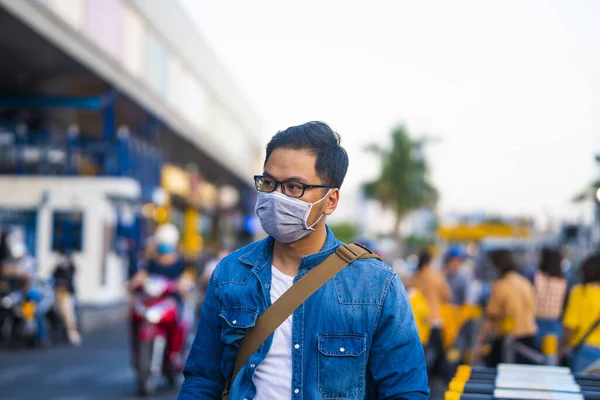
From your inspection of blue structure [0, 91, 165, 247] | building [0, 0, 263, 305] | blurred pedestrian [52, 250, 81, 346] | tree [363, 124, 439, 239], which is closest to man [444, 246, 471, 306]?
blurred pedestrian [52, 250, 81, 346]

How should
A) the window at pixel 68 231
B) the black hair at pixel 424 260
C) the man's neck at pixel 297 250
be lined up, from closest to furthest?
the man's neck at pixel 297 250
the black hair at pixel 424 260
the window at pixel 68 231

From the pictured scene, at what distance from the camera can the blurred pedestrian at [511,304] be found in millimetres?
9047

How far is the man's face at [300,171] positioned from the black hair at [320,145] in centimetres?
2

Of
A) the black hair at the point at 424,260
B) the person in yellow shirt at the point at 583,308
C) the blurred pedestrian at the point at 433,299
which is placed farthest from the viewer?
the black hair at the point at 424,260

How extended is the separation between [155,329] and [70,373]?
2.77m

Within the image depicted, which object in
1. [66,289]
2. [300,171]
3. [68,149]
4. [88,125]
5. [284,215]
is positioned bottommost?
[66,289]

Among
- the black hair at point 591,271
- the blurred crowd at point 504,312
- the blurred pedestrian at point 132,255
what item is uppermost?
the black hair at point 591,271

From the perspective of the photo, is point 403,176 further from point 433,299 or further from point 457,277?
point 433,299

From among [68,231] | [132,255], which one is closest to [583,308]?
[68,231]

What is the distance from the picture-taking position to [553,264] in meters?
9.46

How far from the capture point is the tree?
68.8 m

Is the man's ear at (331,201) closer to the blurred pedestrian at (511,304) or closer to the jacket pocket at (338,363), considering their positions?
the jacket pocket at (338,363)

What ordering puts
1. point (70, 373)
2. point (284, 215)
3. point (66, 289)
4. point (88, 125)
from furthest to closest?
point (88, 125) < point (66, 289) < point (70, 373) < point (284, 215)

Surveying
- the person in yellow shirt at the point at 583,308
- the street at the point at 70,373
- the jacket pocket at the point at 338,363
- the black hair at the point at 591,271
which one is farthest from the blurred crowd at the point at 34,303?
A: the jacket pocket at the point at 338,363
